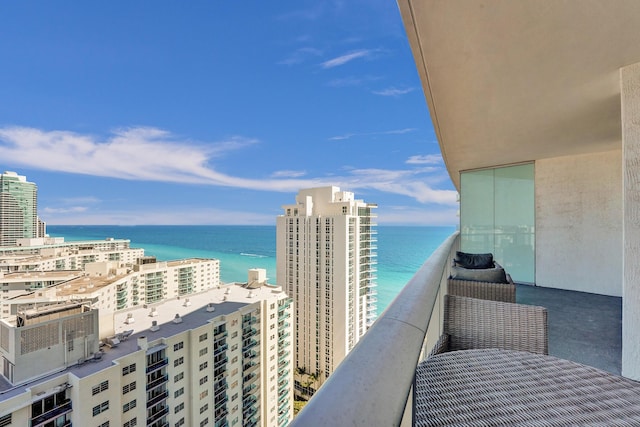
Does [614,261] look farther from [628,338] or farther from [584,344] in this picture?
[628,338]

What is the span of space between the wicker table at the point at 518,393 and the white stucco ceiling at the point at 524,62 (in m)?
2.06

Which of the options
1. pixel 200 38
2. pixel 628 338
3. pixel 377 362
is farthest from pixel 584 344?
pixel 200 38

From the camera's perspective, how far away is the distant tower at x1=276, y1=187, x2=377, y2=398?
21.5m

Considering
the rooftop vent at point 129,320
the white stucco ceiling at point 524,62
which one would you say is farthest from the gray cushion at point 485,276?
the rooftop vent at point 129,320

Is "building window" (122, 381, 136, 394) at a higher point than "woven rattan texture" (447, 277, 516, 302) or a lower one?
lower

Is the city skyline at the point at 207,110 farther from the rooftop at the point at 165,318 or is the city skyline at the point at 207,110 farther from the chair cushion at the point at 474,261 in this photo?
the rooftop at the point at 165,318

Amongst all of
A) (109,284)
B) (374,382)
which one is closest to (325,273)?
(109,284)

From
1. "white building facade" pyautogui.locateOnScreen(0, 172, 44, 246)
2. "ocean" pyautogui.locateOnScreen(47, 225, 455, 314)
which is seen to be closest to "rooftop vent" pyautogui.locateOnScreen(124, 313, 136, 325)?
"ocean" pyautogui.locateOnScreen(47, 225, 455, 314)

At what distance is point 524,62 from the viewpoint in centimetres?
244

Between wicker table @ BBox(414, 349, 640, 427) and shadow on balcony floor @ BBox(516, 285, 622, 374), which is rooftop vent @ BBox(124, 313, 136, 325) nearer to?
shadow on balcony floor @ BBox(516, 285, 622, 374)

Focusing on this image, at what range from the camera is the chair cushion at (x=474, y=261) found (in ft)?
13.4

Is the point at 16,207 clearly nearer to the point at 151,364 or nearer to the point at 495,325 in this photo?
the point at 151,364

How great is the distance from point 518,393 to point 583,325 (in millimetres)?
4038

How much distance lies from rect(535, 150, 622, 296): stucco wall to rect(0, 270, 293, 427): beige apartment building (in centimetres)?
1145
